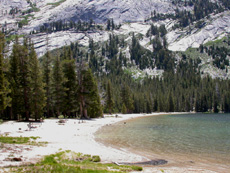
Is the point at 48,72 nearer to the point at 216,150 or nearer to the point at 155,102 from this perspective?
the point at 216,150

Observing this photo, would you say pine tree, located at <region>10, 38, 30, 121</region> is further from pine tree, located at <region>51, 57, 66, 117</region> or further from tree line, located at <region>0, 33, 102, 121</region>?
pine tree, located at <region>51, 57, 66, 117</region>

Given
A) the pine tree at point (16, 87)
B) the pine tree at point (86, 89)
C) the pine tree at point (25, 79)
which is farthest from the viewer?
the pine tree at point (86, 89)

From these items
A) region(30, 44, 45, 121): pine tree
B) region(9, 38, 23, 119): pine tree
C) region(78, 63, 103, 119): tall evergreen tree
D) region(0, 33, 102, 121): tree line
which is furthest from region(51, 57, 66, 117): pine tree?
region(30, 44, 45, 121): pine tree

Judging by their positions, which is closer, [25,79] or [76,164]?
[76,164]

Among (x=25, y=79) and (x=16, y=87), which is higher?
(x=25, y=79)

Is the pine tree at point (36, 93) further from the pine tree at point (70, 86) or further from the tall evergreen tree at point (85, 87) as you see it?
the tall evergreen tree at point (85, 87)

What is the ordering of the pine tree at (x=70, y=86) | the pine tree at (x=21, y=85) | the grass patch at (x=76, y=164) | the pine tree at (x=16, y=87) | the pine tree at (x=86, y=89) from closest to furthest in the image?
the grass patch at (x=76, y=164) < the pine tree at (x=21, y=85) < the pine tree at (x=16, y=87) < the pine tree at (x=86, y=89) < the pine tree at (x=70, y=86)

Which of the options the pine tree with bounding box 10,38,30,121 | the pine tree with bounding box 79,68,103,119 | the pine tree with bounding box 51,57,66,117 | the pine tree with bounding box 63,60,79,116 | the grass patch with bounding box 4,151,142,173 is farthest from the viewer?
the pine tree with bounding box 63,60,79,116

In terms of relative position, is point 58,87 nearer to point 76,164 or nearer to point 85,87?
point 85,87

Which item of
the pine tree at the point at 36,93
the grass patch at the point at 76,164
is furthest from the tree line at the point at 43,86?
the grass patch at the point at 76,164

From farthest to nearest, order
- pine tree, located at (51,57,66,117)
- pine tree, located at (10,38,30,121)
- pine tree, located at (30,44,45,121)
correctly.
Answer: pine tree, located at (51,57,66,117) → pine tree, located at (10,38,30,121) → pine tree, located at (30,44,45,121)

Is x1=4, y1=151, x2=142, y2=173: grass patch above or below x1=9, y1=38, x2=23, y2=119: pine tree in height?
below

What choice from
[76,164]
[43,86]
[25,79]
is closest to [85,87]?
[43,86]

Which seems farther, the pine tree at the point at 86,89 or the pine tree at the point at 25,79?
the pine tree at the point at 86,89
